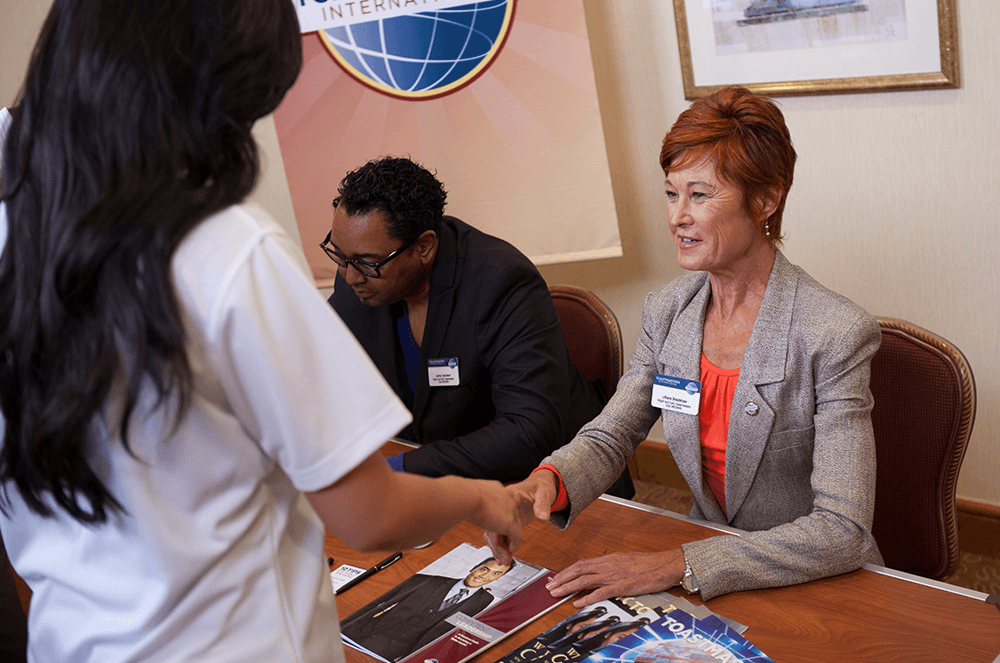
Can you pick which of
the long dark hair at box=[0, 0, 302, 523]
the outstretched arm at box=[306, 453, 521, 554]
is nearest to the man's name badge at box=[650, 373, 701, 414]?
the outstretched arm at box=[306, 453, 521, 554]

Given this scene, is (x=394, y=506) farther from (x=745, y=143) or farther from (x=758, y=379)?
(x=745, y=143)

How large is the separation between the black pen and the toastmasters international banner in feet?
5.85

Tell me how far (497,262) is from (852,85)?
1.25 m

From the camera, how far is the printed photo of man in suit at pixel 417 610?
1.35m

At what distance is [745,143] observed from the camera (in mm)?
1727

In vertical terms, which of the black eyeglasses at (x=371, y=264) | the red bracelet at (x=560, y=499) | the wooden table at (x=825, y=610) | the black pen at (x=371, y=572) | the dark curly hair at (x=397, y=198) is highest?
the dark curly hair at (x=397, y=198)

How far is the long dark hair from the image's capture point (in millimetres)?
724

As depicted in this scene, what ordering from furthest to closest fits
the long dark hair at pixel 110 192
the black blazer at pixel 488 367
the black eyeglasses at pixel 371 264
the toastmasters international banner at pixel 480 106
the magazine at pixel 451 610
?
the toastmasters international banner at pixel 480 106 → the black eyeglasses at pixel 371 264 → the black blazer at pixel 488 367 → the magazine at pixel 451 610 → the long dark hair at pixel 110 192

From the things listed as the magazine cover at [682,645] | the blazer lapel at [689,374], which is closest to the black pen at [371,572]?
the magazine cover at [682,645]

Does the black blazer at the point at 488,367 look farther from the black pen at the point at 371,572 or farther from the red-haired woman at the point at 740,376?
the black pen at the point at 371,572

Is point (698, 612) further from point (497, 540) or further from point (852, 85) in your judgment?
point (852, 85)

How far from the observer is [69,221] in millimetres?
728

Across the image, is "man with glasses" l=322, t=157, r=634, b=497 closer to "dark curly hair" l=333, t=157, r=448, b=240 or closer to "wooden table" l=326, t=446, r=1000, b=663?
"dark curly hair" l=333, t=157, r=448, b=240

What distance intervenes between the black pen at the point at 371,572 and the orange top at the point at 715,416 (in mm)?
658
